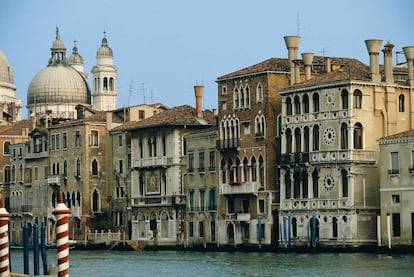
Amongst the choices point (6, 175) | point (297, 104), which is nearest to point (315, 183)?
point (297, 104)

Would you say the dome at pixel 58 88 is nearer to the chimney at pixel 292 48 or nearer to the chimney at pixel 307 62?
the chimney at pixel 292 48

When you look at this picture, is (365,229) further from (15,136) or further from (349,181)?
(15,136)

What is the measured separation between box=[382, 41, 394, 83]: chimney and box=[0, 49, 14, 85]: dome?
61.0 meters

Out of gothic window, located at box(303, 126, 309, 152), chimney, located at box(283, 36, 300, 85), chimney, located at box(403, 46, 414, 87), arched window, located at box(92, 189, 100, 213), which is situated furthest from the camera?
arched window, located at box(92, 189, 100, 213)

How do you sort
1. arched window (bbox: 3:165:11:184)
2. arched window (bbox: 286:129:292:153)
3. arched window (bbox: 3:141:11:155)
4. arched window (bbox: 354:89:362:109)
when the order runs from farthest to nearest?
1. arched window (bbox: 3:141:11:155)
2. arched window (bbox: 3:165:11:184)
3. arched window (bbox: 286:129:292:153)
4. arched window (bbox: 354:89:362:109)

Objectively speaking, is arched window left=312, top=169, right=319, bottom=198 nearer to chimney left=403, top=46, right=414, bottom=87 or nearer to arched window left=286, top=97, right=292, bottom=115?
arched window left=286, top=97, right=292, bottom=115

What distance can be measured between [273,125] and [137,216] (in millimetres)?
12602

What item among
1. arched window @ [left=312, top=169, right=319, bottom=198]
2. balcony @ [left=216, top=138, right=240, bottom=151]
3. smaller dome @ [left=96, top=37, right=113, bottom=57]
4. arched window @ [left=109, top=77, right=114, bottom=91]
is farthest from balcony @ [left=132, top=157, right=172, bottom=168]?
smaller dome @ [left=96, top=37, right=113, bottom=57]

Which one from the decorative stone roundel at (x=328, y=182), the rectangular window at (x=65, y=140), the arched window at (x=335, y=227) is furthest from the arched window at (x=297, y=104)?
the rectangular window at (x=65, y=140)

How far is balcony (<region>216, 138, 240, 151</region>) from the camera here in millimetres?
67062

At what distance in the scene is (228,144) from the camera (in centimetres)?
6744

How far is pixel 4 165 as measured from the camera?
90750mm

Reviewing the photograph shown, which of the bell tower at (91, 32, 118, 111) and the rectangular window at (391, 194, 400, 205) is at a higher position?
the bell tower at (91, 32, 118, 111)

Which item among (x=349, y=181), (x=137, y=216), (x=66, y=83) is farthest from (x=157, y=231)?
(x=66, y=83)
